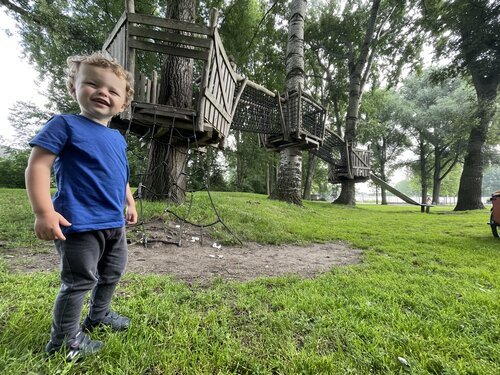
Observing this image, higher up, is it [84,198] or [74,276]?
[84,198]

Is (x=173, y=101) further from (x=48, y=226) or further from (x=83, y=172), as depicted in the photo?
(x=48, y=226)

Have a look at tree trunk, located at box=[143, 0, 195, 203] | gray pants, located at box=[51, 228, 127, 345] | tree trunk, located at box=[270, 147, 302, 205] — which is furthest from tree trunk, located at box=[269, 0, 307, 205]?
gray pants, located at box=[51, 228, 127, 345]

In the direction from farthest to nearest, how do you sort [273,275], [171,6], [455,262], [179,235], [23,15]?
[23,15]
[171,6]
[179,235]
[455,262]
[273,275]

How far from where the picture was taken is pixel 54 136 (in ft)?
4.21

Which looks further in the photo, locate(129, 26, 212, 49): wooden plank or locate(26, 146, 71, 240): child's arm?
locate(129, 26, 212, 49): wooden plank

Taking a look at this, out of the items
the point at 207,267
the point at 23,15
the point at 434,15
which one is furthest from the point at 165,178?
the point at 434,15

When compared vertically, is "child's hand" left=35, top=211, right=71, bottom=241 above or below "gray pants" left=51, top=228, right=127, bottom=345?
above

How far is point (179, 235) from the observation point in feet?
13.4

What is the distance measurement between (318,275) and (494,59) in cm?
1586

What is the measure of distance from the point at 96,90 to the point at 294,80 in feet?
28.4

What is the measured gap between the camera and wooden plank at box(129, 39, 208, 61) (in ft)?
11.0

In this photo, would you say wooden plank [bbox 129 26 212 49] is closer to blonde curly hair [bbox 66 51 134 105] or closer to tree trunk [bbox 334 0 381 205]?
blonde curly hair [bbox 66 51 134 105]

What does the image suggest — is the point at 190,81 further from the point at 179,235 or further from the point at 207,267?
the point at 207,267

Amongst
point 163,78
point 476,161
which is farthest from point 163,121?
point 476,161
